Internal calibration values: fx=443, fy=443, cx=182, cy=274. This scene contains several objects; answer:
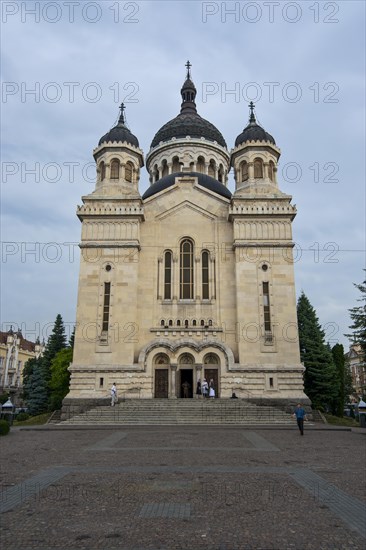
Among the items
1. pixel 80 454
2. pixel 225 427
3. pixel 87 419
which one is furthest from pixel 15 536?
pixel 87 419

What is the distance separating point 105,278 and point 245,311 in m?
10.0

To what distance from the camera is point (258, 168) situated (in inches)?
1355

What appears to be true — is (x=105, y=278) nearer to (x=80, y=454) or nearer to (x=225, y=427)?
(x=225, y=427)

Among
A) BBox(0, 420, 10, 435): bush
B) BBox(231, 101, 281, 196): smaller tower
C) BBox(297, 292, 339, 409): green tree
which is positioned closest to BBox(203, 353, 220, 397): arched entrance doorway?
BBox(297, 292, 339, 409): green tree

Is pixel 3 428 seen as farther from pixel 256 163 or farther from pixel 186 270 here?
pixel 256 163

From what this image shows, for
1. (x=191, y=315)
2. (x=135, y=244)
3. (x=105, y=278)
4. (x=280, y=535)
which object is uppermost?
(x=135, y=244)

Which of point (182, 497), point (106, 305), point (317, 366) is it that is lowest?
point (182, 497)

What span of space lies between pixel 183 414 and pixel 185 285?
33.5 ft

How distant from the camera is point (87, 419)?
24750 millimetres

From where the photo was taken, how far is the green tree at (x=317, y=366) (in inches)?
1406

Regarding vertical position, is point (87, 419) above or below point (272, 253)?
below

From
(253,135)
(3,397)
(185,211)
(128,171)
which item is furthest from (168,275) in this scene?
(3,397)

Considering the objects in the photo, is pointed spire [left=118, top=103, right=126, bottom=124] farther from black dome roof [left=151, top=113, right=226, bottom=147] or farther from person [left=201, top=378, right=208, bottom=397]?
person [left=201, top=378, right=208, bottom=397]

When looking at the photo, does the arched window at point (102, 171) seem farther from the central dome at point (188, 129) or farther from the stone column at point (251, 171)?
the central dome at point (188, 129)
